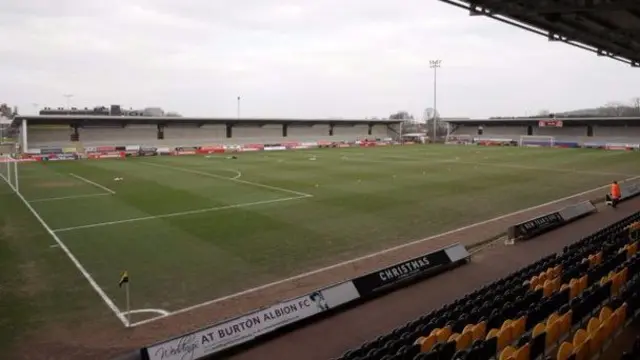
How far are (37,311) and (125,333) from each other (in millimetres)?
2947

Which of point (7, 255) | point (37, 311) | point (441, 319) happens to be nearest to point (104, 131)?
point (7, 255)

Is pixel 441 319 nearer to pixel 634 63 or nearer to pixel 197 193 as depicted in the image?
pixel 197 193

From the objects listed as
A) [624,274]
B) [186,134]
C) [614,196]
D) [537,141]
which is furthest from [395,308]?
[537,141]

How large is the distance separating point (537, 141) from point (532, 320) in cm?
8739

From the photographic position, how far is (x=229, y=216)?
22484mm

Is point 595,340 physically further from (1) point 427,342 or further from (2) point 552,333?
(1) point 427,342

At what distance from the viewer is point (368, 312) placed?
11305mm

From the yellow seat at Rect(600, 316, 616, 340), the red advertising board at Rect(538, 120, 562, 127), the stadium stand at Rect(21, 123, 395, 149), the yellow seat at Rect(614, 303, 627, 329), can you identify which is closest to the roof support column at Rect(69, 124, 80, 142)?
the stadium stand at Rect(21, 123, 395, 149)

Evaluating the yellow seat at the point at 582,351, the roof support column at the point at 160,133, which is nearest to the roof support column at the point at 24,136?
the roof support column at the point at 160,133

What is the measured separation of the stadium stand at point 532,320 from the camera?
22.6ft

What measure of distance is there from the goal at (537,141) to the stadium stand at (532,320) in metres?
79.6

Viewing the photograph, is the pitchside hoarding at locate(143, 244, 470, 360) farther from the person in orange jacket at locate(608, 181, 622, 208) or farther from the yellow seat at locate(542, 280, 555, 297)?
the person in orange jacket at locate(608, 181, 622, 208)

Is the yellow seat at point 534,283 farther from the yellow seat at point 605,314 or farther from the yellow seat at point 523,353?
the yellow seat at point 523,353

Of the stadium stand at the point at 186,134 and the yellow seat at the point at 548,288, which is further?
the stadium stand at the point at 186,134
